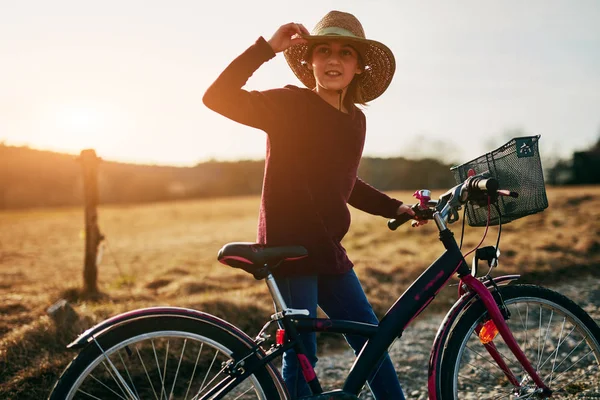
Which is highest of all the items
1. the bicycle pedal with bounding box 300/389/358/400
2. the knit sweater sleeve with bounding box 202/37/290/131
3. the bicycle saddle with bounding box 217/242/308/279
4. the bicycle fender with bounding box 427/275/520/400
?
the knit sweater sleeve with bounding box 202/37/290/131

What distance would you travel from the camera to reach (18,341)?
395cm

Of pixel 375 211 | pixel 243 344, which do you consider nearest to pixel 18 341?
Answer: pixel 243 344

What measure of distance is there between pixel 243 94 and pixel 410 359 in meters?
3.10

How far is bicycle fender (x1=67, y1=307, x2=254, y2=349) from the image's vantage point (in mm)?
1998

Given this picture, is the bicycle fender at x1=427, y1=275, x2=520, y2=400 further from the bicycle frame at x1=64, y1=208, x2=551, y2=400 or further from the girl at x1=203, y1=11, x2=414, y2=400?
the girl at x1=203, y1=11, x2=414, y2=400

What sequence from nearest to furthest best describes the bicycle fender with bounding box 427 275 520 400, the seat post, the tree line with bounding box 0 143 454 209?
the seat post < the bicycle fender with bounding box 427 275 520 400 < the tree line with bounding box 0 143 454 209

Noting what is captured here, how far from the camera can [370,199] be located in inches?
117

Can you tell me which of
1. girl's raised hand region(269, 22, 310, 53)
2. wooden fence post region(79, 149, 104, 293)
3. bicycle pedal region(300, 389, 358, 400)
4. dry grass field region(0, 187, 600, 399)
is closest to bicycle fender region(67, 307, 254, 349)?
bicycle pedal region(300, 389, 358, 400)

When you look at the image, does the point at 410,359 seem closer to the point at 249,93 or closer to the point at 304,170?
the point at 304,170

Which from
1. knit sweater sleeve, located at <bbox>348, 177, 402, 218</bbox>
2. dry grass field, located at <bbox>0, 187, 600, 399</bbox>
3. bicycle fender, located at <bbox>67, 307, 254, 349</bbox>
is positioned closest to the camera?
bicycle fender, located at <bbox>67, 307, 254, 349</bbox>

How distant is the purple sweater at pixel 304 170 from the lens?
2.35 meters

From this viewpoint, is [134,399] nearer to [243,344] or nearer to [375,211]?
[243,344]

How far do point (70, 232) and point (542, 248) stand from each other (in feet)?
44.8

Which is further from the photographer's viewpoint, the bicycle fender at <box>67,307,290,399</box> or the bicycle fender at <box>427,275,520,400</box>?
the bicycle fender at <box>427,275,520,400</box>
